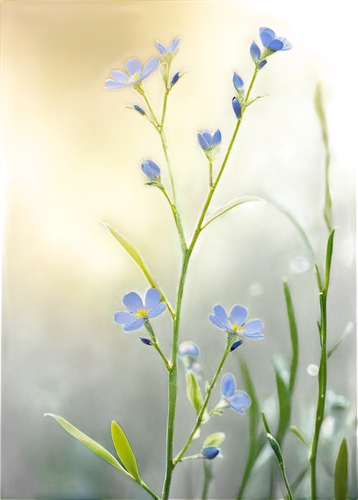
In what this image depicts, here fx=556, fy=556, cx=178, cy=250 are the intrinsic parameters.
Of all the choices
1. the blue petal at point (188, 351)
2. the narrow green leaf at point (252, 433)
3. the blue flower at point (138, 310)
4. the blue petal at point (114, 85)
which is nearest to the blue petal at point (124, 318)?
the blue flower at point (138, 310)

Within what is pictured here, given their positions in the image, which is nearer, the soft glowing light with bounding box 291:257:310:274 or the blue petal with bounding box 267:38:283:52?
the blue petal with bounding box 267:38:283:52

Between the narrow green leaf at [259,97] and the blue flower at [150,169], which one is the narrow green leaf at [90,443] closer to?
the blue flower at [150,169]

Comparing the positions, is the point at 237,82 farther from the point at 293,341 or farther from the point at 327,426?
the point at 327,426

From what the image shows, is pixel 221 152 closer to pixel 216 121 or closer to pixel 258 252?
pixel 216 121

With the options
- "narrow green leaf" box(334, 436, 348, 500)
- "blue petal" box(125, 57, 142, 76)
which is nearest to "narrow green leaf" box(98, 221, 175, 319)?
"blue petal" box(125, 57, 142, 76)

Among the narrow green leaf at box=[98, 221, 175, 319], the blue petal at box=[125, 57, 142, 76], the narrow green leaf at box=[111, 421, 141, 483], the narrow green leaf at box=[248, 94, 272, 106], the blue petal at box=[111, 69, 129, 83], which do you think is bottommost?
the narrow green leaf at box=[111, 421, 141, 483]

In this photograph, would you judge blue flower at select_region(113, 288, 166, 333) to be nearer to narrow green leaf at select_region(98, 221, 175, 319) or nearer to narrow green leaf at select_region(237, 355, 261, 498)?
narrow green leaf at select_region(98, 221, 175, 319)

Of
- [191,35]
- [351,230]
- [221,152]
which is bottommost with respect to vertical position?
[351,230]

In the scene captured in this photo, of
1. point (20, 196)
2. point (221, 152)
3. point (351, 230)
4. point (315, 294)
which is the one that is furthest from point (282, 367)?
point (20, 196)
